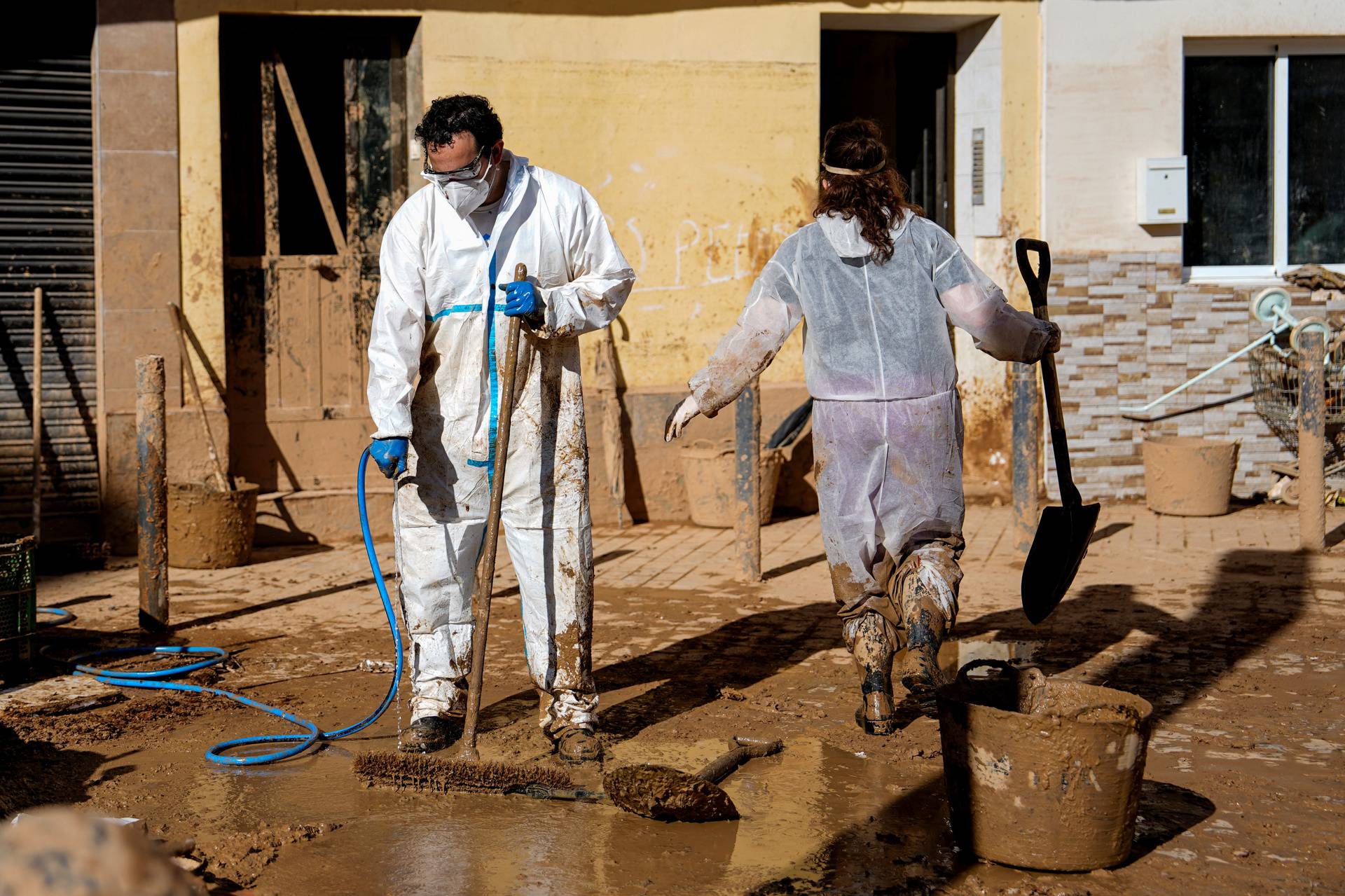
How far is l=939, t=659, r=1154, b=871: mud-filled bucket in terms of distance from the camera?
11.3ft

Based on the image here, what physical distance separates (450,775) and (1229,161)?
7.98 metres

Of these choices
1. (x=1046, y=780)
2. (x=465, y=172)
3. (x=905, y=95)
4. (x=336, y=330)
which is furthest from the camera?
(x=905, y=95)

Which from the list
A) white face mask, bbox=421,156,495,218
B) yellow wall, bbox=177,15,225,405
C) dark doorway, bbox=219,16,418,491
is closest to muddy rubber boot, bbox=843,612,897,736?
white face mask, bbox=421,156,495,218

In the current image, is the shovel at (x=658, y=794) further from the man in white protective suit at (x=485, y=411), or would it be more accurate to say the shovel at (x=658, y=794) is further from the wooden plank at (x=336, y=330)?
the wooden plank at (x=336, y=330)

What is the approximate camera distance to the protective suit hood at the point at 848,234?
4758 mm

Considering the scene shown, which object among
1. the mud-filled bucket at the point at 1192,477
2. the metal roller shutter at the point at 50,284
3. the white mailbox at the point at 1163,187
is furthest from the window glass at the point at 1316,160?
the metal roller shutter at the point at 50,284

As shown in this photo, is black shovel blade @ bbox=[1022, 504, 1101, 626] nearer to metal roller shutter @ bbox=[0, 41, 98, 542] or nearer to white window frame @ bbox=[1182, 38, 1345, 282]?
white window frame @ bbox=[1182, 38, 1345, 282]

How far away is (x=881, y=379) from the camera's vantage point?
4.69 m

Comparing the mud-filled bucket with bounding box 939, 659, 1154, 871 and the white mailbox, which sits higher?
the white mailbox

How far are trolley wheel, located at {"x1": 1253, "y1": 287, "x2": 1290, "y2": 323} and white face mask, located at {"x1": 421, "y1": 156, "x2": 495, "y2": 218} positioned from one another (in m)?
6.89

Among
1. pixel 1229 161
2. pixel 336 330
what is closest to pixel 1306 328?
pixel 1229 161

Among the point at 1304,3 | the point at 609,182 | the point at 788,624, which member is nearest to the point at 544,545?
the point at 788,624

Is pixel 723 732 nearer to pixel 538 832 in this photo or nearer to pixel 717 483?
pixel 538 832

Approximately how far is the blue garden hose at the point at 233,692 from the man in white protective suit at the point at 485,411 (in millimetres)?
260
